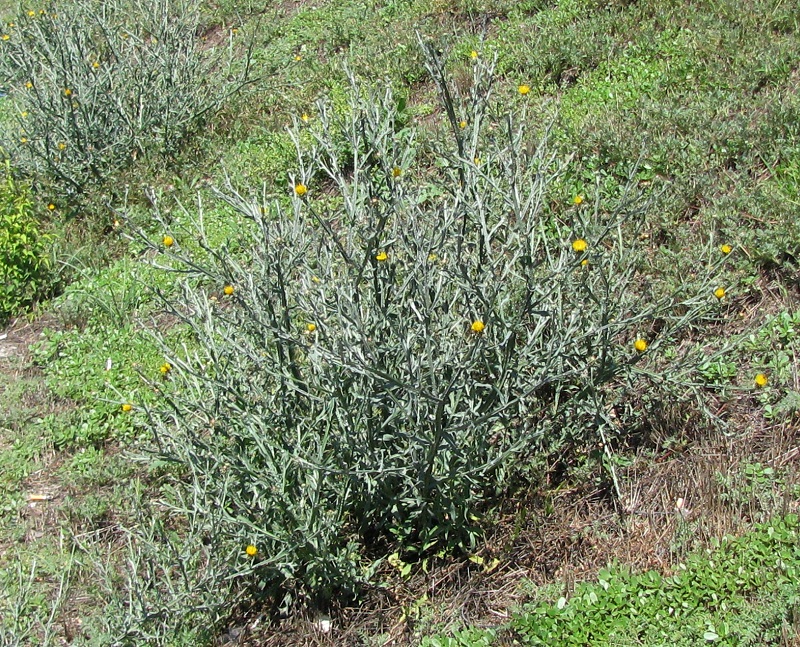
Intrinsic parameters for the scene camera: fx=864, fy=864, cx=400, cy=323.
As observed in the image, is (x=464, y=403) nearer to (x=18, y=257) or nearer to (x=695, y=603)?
(x=695, y=603)

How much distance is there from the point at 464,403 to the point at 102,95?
14.5ft

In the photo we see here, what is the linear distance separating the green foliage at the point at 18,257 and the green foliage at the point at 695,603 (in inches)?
160

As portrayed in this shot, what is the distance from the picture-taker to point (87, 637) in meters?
3.61

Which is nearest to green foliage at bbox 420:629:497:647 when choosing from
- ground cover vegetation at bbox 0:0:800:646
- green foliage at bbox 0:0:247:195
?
ground cover vegetation at bbox 0:0:800:646

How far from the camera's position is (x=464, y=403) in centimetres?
330

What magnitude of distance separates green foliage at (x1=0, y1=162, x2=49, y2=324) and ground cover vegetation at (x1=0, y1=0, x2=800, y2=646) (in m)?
0.41

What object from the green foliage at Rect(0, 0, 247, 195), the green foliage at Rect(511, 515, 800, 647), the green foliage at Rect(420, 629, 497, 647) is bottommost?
the green foliage at Rect(511, 515, 800, 647)

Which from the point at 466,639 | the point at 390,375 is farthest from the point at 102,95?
the point at 466,639

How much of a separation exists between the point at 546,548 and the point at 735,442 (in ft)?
→ 2.90

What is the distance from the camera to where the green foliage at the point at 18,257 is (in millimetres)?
5543

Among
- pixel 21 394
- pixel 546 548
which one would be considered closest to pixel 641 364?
pixel 546 548

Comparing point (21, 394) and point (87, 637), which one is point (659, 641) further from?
point (21, 394)

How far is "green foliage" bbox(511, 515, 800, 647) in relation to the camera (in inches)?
112

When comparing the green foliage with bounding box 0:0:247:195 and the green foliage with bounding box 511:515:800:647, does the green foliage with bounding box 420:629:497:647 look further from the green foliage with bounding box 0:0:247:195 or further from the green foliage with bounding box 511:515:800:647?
the green foliage with bounding box 0:0:247:195
